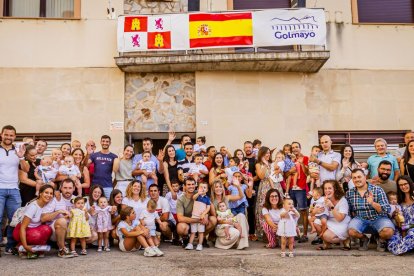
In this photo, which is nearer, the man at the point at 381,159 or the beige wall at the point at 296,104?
the man at the point at 381,159

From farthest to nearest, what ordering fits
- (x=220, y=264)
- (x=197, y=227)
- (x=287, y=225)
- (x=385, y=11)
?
(x=385, y=11) < (x=197, y=227) < (x=287, y=225) < (x=220, y=264)

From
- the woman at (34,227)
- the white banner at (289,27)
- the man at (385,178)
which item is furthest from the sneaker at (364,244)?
the white banner at (289,27)

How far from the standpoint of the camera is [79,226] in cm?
643

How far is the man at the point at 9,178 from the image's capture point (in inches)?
254

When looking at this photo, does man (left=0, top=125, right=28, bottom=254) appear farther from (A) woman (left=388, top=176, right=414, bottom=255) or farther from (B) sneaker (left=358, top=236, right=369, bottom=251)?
(A) woman (left=388, top=176, right=414, bottom=255)

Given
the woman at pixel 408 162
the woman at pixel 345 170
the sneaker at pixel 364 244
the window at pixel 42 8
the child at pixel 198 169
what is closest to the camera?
the sneaker at pixel 364 244

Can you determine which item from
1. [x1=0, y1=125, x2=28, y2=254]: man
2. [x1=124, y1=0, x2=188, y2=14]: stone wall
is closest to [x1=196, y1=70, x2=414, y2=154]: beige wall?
[x1=124, y1=0, x2=188, y2=14]: stone wall

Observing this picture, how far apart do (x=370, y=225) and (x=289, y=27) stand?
5.88 meters

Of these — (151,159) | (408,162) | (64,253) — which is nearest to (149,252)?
(64,253)

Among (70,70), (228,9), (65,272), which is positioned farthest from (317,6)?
(65,272)

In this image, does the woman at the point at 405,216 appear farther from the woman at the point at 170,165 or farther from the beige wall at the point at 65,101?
the beige wall at the point at 65,101

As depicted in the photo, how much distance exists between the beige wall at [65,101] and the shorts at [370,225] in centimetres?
649

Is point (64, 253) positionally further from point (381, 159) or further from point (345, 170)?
point (381, 159)

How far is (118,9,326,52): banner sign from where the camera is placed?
10.9 m
